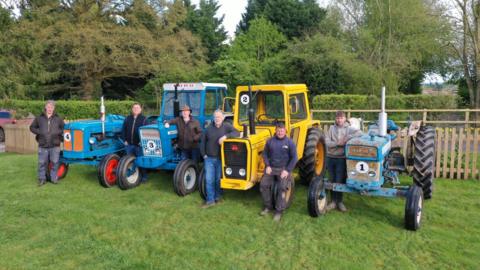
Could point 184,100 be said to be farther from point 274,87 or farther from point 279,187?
point 279,187

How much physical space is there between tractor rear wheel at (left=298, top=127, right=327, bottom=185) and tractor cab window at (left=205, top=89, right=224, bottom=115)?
2483 millimetres

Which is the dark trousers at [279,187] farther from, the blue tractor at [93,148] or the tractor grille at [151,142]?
the blue tractor at [93,148]

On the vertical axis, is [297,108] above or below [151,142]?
above

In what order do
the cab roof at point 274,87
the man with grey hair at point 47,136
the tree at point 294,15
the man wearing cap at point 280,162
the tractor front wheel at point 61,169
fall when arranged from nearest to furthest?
the man wearing cap at point 280,162 → the cab roof at point 274,87 → the man with grey hair at point 47,136 → the tractor front wheel at point 61,169 → the tree at point 294,15

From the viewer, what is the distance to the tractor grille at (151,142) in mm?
7203

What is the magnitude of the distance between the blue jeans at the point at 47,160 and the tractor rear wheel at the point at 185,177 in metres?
2.62

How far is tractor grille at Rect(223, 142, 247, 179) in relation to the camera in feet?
19.1

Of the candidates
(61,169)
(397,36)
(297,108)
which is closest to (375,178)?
(297,108)

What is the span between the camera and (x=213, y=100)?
8.59 meters

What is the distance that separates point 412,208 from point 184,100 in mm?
5173

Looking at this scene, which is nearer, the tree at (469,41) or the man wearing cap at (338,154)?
the man wearing cap at (338,154)

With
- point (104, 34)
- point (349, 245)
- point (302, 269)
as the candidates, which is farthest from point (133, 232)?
point (104, 34)

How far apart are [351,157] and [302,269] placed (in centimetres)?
192

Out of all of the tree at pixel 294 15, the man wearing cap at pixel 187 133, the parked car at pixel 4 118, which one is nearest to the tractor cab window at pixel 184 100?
the man wearing cap at pixel 187 133
